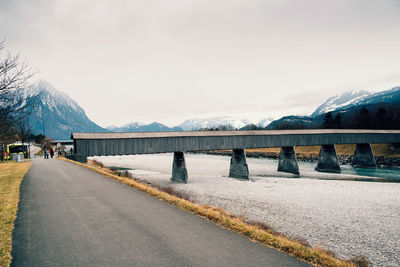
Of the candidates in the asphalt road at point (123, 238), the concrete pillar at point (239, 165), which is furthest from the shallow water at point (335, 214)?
the concrete pillar at point (239, 165)

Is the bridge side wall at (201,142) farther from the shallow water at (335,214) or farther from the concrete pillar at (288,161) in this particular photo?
the shallow water at (335,214)

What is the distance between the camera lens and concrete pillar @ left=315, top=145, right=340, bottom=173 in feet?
135

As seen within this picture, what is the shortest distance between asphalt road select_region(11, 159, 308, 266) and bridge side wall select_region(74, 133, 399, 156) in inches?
694

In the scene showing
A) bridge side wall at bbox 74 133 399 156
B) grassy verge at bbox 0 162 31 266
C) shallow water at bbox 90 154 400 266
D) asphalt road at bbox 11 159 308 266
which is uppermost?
bridge side wall at bbox 74 133 399 156

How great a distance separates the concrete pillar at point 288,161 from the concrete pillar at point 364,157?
17573mm

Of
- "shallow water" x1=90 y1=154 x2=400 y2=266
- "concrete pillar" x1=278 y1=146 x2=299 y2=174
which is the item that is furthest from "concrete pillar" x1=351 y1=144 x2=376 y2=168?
"shallow water" x1=90 y1=154 x2=400 y2=266

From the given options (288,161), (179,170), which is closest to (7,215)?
(179,170)

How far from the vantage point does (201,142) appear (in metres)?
33.3

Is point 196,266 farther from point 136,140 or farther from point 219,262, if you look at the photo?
point 136,140

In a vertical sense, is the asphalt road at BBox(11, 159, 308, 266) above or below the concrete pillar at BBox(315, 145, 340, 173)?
above

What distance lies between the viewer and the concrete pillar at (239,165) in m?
32.8

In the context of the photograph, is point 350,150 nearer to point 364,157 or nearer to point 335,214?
point 364,157

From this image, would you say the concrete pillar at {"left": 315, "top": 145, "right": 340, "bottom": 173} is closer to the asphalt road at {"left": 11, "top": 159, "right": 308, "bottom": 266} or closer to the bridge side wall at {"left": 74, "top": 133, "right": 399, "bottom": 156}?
the bridge side wall at {"left": 74, "top": 133, "right": 399, "bottom": 156}

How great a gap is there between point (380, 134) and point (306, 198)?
3881 cm
